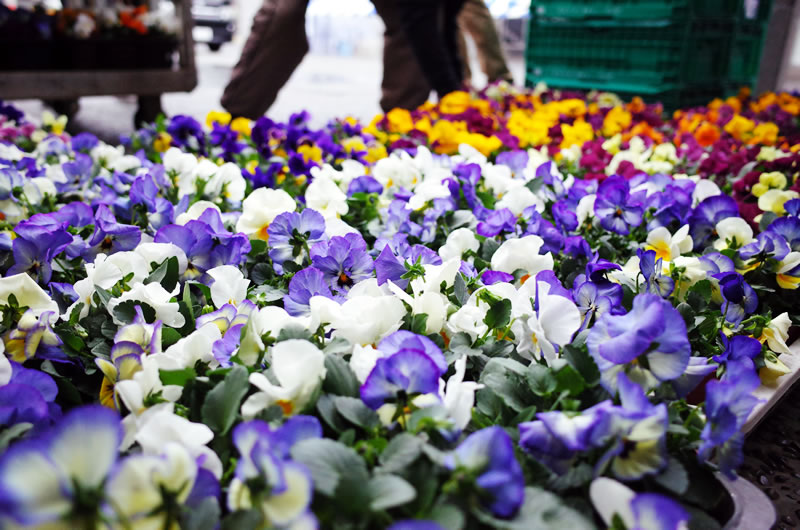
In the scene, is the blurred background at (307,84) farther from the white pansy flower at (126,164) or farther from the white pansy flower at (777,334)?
the white pansy flower at (777,334)

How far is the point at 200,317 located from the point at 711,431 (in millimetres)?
477

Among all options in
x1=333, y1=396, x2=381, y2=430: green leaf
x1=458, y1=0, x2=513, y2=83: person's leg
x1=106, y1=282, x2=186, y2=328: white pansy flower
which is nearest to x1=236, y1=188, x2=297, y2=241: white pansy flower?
x1=106, y1=282, x2=186, y2=328: white pansy flower

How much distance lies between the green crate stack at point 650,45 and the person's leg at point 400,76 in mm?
1121

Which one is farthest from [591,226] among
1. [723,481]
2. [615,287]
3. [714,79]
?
[714,79]

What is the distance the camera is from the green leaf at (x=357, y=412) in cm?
48

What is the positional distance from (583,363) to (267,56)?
6.88 ft

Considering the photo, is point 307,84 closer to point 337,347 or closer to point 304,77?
point 304,77

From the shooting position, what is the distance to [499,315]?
0.64 m

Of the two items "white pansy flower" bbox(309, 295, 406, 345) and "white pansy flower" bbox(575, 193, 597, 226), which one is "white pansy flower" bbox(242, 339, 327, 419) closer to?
"white pansy flower" bbox(309, 295, 406, 345)

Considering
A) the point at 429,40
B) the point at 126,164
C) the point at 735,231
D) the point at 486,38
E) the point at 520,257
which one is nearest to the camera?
the point at 520,257

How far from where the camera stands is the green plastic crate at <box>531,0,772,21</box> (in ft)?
9.47

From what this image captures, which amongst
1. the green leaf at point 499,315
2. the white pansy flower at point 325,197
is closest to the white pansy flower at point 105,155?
the white pansy flower at point 325,197

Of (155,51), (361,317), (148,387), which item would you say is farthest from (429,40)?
(148,387)

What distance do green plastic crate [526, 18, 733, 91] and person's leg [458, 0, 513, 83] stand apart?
0.19m
